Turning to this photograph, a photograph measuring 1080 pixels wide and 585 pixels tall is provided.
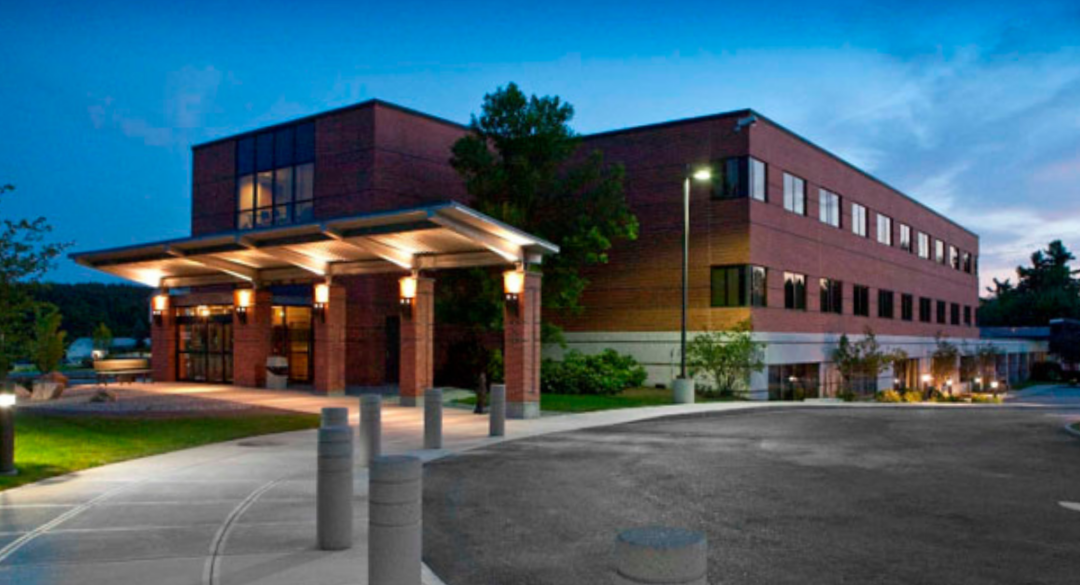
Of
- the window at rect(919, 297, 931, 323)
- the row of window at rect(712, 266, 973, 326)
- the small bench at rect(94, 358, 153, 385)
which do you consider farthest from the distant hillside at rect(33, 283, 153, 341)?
the window at rect(919, 297, 931, 323)

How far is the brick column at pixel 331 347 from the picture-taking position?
2780 cm

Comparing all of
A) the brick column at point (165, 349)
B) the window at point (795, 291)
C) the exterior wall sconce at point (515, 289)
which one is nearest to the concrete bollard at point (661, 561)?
the exterior wall sconce at point (515, 289)

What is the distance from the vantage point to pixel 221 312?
34.0 metres

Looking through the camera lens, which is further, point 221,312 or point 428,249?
point 221,312

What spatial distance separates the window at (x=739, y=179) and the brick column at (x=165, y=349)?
23412 millimetres

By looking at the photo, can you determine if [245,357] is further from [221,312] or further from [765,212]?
[765,212]

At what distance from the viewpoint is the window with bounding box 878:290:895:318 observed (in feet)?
148

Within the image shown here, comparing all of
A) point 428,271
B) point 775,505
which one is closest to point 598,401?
point 428,271

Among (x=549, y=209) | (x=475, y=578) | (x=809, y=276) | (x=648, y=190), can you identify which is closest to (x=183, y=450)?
(x=475, y=578)

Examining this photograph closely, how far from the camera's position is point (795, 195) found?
36188mm

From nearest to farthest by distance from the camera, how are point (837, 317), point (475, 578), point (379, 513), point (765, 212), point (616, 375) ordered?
point (379, 513)
point (475, 578)
point (616, 375)
point (765, 212)
point (837, 317)

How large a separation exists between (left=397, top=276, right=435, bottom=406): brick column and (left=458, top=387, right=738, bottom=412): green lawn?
1.63 m

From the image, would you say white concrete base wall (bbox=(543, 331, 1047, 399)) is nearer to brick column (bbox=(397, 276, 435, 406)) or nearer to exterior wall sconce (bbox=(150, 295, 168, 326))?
brick column (bbox=(397, 276, 435, 406))

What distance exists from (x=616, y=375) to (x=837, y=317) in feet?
48.3
